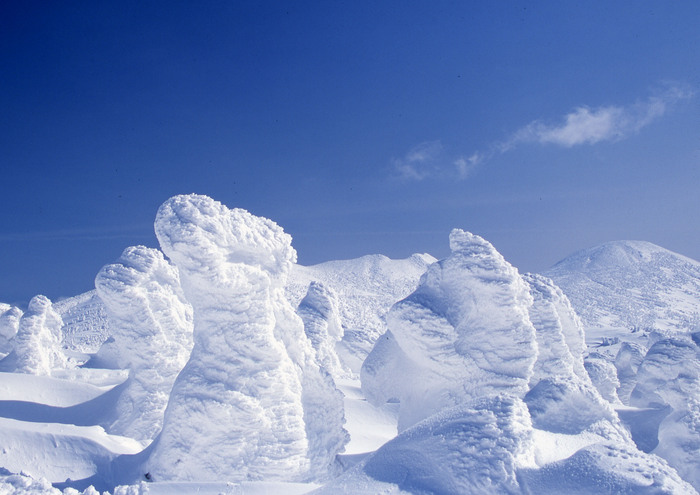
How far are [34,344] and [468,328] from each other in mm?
18274

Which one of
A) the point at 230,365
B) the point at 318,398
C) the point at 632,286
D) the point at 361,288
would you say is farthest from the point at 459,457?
the point at 632,286

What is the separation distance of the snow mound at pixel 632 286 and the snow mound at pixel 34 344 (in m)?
50.2

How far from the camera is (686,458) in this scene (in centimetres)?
1158

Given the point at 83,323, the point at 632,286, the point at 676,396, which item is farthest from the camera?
the point at 632,286

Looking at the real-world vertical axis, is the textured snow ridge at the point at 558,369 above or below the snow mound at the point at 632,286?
below

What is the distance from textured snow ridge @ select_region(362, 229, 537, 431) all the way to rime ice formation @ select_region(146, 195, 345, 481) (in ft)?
10.6

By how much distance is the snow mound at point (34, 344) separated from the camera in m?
20.2

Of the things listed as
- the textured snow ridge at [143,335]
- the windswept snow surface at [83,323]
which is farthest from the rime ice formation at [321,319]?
the windswept snow surface at [83,323]

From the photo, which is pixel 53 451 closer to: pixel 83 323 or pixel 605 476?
pixel 605 476

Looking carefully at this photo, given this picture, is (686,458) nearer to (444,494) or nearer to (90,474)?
(444,494)

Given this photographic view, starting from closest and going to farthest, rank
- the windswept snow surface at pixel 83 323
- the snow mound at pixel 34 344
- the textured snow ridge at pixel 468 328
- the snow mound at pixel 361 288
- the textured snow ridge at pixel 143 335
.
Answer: the textured snow ridge at pixel 468 328, the textured snow ridge at pixel 143 335, the snow mound at pixel 34 344, the snow mound at pixel 361 288, the windswept snow surface at pixel 83 323

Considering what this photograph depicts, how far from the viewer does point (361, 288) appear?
234ft

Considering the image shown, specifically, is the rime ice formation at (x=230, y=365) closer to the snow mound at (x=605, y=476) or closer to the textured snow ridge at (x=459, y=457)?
the textured snow ridge at (x=459, y=457)

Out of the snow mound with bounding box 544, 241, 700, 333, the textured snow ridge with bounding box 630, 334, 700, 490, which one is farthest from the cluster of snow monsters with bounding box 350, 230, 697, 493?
the snow mound with bounding box 544, 241, 700, 333
